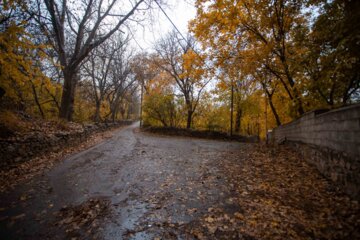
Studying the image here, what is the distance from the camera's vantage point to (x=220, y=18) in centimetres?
708

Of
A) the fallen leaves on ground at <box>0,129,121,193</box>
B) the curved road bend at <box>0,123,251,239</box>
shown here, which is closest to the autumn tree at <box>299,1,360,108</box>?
the curved road bend at <box>0,123,251,239</box>

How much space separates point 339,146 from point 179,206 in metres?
3.33

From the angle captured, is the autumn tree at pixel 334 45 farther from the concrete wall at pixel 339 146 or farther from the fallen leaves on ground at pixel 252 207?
the fallen leaves on ground at pixel 252 207

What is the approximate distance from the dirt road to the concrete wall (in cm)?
27

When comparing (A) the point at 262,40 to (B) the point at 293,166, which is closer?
(B) the point at 293,166

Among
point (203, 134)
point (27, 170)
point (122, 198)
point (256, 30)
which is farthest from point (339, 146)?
point (203, 134)

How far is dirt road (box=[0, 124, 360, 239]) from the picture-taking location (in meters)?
2.53

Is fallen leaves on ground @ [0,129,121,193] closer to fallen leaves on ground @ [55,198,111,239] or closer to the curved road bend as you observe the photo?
the curved road bend

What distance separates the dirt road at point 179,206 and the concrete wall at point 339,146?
27cm

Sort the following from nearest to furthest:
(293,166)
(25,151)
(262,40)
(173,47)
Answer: (293,166), (25,151), (262,40), (173,47)

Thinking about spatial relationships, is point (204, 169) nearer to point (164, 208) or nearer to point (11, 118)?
point (164, 208)

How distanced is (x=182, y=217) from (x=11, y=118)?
281 inches

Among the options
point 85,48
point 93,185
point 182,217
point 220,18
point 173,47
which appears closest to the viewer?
point 182,217

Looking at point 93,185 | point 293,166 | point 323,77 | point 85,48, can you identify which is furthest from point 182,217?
point 85,48
